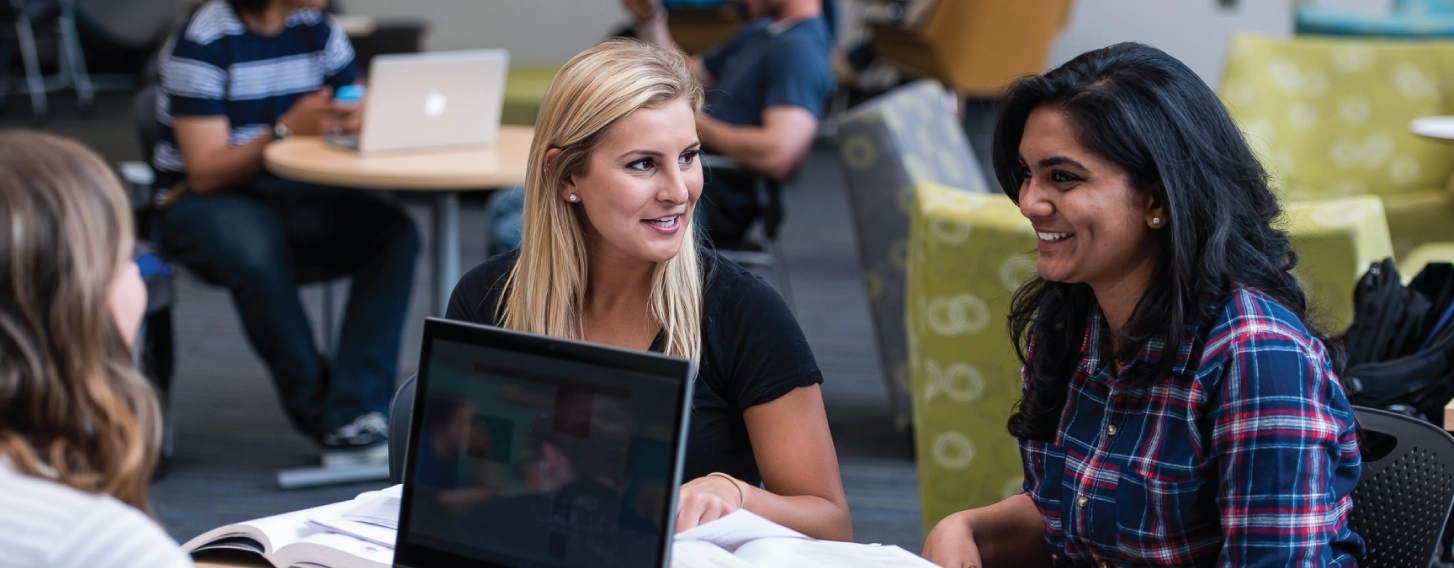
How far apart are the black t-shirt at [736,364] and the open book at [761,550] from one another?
33 cm

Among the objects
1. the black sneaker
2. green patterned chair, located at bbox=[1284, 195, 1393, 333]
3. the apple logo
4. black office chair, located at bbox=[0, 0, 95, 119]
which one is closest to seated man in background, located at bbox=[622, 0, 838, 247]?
the apple logo

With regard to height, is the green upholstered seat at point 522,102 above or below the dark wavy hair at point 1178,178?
below

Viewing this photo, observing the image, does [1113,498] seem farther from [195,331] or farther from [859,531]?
[195,331]

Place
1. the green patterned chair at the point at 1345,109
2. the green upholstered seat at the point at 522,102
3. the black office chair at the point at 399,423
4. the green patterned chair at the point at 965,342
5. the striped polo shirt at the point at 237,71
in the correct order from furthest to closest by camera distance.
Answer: the green upholstered seat at the point at 522,102, the green patterned chair at the point at 1345,109, the striped polo shirt at the point at 237,71, the green patterned chair at the point at 965,342, the black office chair at the point at 399,423

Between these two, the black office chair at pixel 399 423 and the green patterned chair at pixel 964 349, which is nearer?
the black office chair at pixel 399 423

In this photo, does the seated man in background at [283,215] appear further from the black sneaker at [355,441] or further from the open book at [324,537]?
the open book at [324,537]

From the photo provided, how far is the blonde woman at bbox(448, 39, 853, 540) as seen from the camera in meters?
1.45

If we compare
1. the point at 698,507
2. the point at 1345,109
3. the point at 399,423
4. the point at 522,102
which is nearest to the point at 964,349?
the point at 399,423

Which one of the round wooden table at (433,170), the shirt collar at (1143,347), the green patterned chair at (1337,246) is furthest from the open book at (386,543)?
the round wooden table at (433,170)

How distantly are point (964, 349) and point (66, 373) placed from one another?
1.90m

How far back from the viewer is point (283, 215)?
9.91 ft

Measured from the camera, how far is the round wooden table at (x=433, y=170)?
2.72m

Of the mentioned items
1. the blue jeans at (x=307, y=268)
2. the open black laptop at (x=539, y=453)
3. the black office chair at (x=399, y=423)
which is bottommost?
the blue jeans at (x=307, y=268)

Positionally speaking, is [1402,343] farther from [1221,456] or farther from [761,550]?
[761,550]
